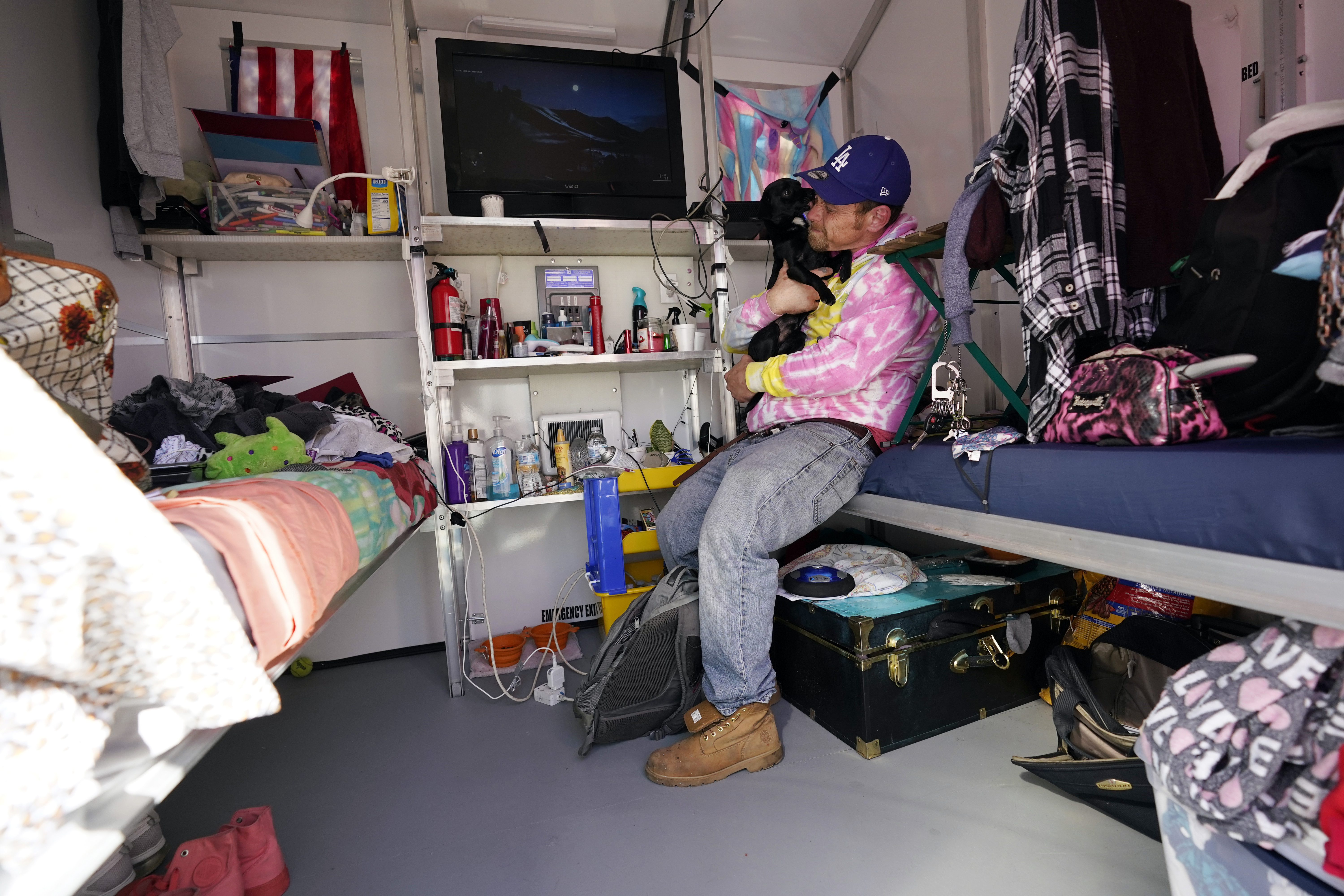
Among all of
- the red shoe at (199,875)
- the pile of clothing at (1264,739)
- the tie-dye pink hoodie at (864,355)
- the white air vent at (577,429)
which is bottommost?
the red shoe at (199,875)

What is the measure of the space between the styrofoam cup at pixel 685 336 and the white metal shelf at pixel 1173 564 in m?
1.20

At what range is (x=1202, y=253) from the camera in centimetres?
103

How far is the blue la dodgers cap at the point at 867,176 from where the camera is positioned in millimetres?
1756

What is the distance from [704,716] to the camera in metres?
1.52

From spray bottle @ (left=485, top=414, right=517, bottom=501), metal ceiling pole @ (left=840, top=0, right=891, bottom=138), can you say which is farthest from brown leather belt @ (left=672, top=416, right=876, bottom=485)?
metal ceiling pole @ (left=840, top=0, right=891, bottom=138)

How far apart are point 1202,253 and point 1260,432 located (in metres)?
0.31

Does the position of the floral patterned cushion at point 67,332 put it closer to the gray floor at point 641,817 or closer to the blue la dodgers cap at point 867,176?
the gray floor at point 641,817

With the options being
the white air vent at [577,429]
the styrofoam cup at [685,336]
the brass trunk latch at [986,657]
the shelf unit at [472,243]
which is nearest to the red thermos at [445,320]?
the shelf unit at [472,243]

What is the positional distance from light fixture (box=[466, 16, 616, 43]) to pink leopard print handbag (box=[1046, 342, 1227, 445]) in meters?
2.33

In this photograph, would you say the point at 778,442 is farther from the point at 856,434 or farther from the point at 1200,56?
the point at 1200,56

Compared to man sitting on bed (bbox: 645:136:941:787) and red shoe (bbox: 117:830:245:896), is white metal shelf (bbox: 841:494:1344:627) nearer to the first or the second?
man sitting on bed (bbox: 645:136:941:787)

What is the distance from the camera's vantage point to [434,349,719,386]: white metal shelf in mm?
2117

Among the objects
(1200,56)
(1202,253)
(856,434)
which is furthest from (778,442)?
(1200,56)

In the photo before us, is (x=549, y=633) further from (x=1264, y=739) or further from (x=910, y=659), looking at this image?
(x=1264, y=739)
